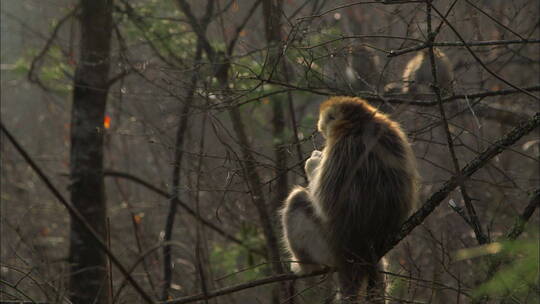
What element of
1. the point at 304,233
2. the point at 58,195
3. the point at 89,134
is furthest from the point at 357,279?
the point at 89,134

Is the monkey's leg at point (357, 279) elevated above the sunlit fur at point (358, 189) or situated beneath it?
situated beneath

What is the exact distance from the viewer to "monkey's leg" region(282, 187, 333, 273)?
175 inches

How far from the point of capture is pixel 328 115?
14.0ft

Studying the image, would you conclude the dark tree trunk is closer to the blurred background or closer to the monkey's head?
the blurred background

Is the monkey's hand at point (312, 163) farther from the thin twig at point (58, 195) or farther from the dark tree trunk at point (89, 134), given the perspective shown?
the dark tree trunk at point (89, 134)

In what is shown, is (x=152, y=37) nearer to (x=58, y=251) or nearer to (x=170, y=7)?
(x=170, y=7)

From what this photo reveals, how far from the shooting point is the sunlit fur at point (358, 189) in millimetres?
4012

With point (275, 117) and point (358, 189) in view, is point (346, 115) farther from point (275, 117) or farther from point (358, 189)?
point (275, 117)

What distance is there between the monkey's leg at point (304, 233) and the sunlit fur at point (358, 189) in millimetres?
71

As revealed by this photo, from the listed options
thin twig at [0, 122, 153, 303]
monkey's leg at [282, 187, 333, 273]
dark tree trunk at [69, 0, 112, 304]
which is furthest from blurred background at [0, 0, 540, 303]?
thin twig at [0, 122, 153, 303]

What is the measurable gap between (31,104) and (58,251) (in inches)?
276

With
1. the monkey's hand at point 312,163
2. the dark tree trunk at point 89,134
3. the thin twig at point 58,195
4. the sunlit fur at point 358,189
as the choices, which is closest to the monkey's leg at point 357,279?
the sunlit fur at point 358,189

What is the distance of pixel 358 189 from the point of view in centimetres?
402

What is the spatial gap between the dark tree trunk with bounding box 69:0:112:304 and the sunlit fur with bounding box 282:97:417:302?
3.36 m
